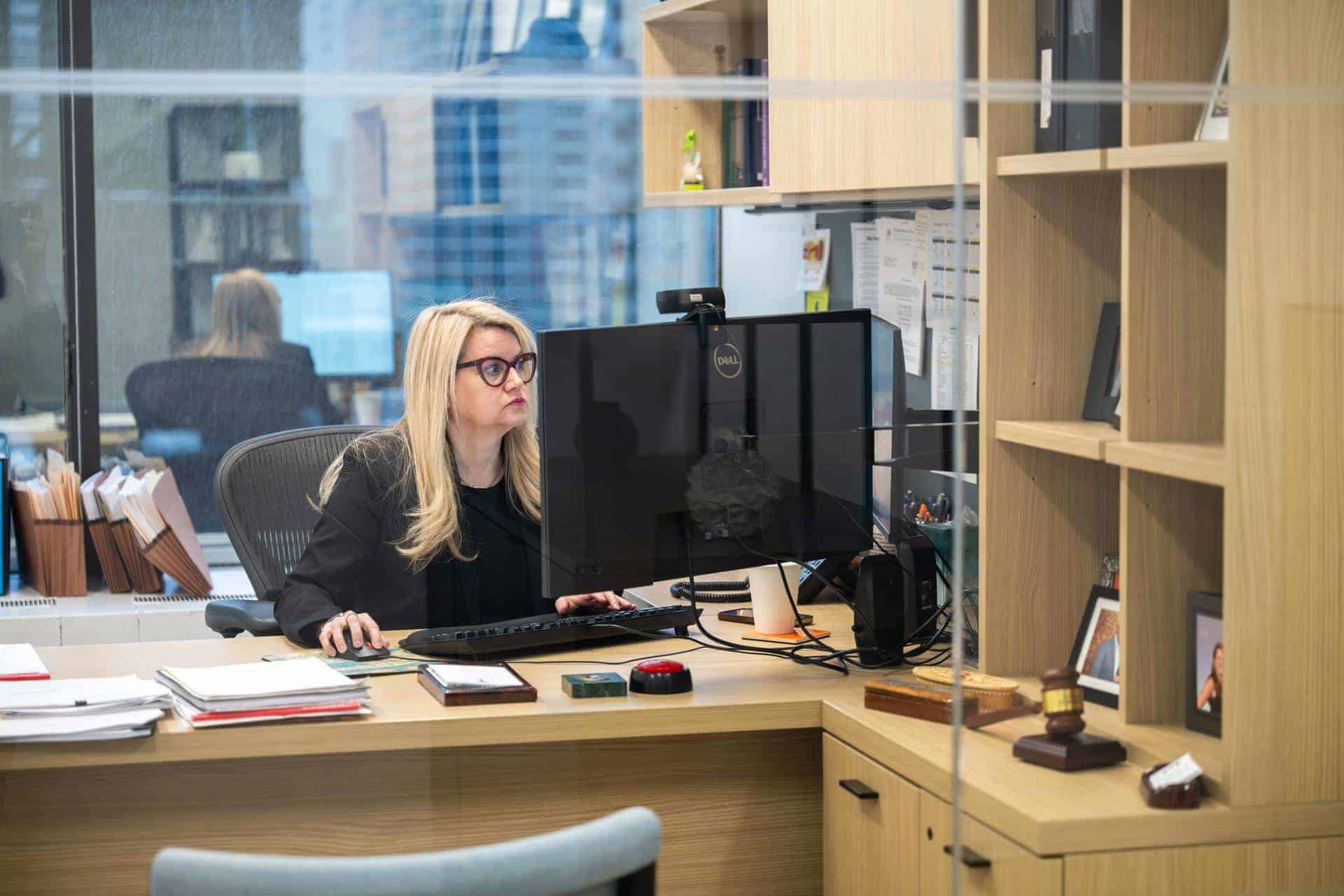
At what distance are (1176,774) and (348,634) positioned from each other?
1.16 m

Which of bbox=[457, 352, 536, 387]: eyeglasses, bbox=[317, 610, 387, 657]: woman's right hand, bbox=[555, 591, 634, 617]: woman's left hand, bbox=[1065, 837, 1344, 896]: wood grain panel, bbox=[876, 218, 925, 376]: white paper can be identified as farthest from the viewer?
bbox=[876, 218, 925, 376]: white paper

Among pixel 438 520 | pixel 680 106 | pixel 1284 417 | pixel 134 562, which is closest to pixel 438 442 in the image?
pixel 438 520

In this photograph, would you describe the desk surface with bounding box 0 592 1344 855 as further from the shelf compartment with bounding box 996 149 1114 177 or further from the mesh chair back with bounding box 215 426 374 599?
the shelf compartment with bounding box 996 149 1114 177

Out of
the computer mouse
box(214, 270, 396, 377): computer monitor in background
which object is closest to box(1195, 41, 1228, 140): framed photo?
box(214, 270, 396, 377): computer monitor in background

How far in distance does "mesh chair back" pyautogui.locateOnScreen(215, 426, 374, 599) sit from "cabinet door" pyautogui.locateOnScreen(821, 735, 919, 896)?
770 millimetres

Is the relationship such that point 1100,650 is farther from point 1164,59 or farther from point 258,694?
point 258,694

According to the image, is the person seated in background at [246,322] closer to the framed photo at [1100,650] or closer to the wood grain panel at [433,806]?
the wood grain panel at [433,806]

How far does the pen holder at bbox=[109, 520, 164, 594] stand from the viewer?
67.2 inches

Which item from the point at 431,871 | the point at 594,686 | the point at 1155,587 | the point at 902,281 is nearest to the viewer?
the point at 431,871

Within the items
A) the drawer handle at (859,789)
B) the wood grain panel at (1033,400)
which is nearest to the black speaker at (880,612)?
the wood grain panel at (1033,400)

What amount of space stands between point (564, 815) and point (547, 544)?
15.2 inches

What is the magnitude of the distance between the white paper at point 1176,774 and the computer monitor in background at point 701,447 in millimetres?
719

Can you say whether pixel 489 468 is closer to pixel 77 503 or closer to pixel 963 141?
pixel 77 503

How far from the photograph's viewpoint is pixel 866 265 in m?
2.47
